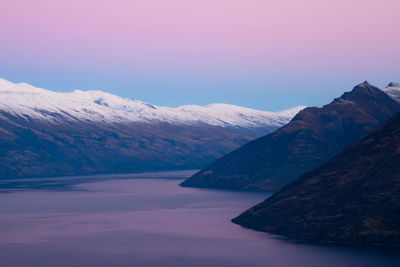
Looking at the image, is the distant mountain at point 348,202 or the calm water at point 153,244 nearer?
the calm water at point 153,244

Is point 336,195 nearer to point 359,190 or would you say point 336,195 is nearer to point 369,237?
point 359,190

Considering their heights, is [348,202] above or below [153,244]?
above

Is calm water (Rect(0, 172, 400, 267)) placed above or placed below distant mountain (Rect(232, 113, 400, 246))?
below

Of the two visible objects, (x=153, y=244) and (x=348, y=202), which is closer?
(x=153, y=244)

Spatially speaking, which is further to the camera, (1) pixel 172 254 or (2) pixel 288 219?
(2) pixel 288 219

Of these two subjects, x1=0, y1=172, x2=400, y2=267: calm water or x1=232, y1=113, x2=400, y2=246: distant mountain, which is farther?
x1=232, y1=113, x2=400, y2=246: distant mountain

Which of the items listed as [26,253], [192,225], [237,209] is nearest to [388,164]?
[192,225]

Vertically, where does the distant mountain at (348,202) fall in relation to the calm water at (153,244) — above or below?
above

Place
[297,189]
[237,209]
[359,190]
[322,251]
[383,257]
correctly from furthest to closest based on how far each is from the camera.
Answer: [237,209], [297,189], [359,190], [322,251], [383,257]
